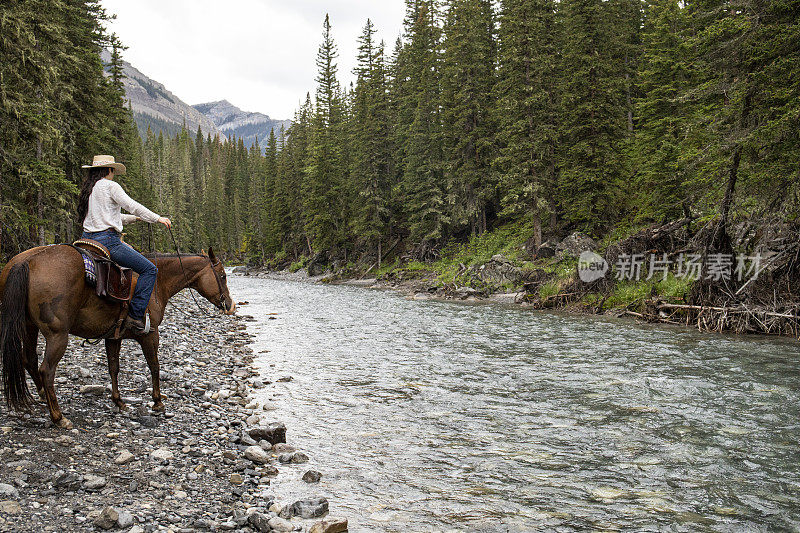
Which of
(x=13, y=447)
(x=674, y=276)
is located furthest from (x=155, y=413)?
(x=674, y=276)

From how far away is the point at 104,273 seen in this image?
640 centimetres

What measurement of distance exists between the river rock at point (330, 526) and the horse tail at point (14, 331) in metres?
4.17

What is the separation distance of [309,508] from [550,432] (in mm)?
4119

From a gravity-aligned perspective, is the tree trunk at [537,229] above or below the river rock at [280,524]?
above

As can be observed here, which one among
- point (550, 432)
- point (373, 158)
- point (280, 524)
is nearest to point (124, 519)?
point (280, 524)

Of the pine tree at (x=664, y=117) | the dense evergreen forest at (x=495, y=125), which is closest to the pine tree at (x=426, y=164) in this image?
the dense evergreen forest at (x=495, y=125)

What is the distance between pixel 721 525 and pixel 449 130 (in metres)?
40.7

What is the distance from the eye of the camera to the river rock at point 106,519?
3.97m

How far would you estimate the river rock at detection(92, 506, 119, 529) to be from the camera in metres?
3.97

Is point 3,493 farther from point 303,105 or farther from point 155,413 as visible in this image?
point 303,105

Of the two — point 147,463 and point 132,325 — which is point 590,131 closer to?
point 132,325

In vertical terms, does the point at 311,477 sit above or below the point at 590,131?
below

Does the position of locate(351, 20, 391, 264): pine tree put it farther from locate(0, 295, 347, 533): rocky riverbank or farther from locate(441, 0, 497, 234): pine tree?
locate(0, 295, 347, 533): rocky riverbank

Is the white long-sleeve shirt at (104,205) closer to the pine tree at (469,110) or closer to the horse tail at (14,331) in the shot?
the horse tail at (14,331)
